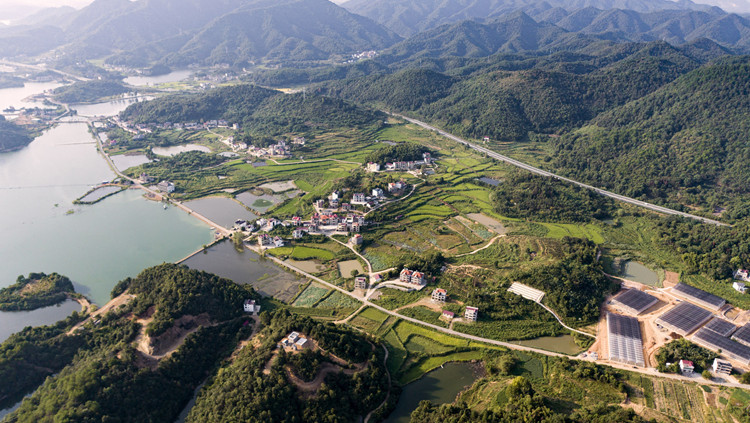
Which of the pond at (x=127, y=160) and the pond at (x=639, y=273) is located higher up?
the pond at (x=127, y=160)

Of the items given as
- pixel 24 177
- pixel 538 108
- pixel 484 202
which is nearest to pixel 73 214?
pixel 24 177

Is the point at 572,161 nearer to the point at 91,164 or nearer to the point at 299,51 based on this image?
the point at 91,164

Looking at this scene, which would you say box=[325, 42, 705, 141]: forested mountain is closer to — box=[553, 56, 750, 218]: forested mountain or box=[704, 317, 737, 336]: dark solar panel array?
box=[553, 56, 750, 218]: forested mountain

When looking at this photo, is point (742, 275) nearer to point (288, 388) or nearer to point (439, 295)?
point (439, 295)

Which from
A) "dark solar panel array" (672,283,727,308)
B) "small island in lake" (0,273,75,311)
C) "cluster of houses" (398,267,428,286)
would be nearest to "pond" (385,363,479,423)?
"cluster of houses" (398,267,428,286)

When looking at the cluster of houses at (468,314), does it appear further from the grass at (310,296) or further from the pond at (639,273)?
the pond at (639,273)

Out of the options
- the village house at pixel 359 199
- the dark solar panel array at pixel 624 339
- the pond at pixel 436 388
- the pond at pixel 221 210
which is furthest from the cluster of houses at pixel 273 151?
the dark solar panel array at pixel 624 339
